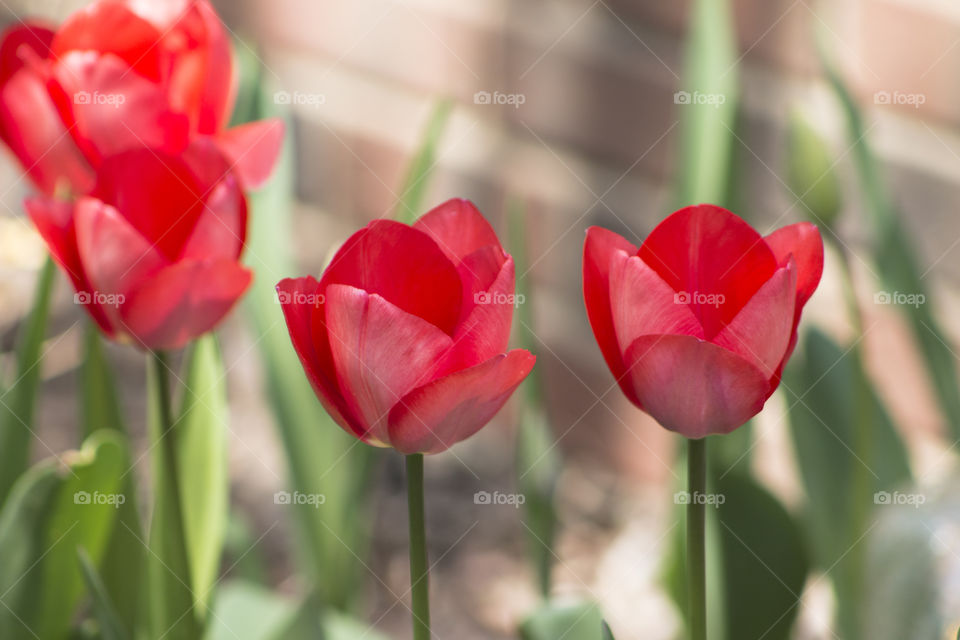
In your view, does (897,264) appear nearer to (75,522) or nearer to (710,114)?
(710,114)

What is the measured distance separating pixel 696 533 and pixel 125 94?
0.33m

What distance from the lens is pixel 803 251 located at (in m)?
0.37

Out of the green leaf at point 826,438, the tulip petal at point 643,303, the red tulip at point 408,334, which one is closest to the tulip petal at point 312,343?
the red tulip at point 408,334

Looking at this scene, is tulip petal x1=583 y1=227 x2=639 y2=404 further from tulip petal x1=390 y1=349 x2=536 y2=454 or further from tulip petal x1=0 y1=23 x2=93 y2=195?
tulip petal x1=0 y1=23 x2=93 y2=195

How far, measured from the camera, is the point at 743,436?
0.71 metres

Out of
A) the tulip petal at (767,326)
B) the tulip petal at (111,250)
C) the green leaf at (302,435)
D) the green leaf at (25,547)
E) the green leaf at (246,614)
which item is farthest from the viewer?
the green leaf at (302,435)

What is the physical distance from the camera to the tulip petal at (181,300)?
0.47 metres

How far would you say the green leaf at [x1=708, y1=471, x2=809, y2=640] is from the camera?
2.12 ft

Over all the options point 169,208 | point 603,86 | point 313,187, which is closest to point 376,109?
point 313,187

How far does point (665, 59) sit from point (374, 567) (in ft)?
2.26

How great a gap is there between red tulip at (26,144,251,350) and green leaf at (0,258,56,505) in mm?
158

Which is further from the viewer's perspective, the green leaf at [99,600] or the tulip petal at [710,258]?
the green leaf at [99,600]

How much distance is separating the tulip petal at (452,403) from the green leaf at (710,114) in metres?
0.40

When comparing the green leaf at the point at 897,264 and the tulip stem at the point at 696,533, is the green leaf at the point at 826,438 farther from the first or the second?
the tulip stem at the point at 696,533
